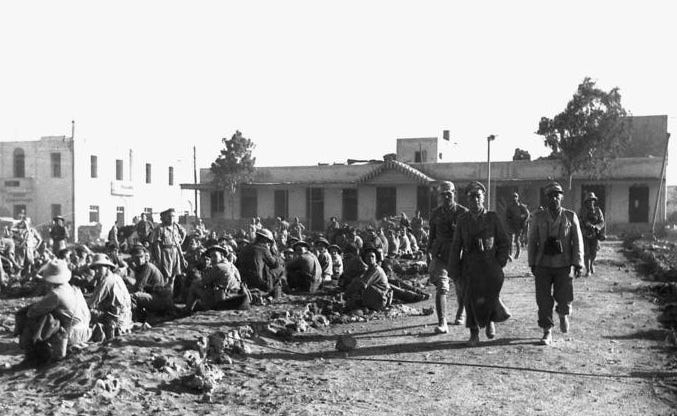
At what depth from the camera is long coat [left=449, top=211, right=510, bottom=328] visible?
682 centimetres

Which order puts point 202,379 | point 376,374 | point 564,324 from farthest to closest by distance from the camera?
point 564,324
point 376,374
point 202,379

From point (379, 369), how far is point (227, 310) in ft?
11.6

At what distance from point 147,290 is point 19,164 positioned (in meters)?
32.0

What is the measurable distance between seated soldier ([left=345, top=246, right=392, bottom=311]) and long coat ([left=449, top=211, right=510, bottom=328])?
253cm

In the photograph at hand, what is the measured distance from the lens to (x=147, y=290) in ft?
33.6

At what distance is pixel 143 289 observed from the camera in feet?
33.5

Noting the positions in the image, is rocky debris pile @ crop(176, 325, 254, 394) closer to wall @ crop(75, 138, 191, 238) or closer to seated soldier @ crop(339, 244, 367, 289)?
seated soldier @ crop(339, 244, 367, 289)

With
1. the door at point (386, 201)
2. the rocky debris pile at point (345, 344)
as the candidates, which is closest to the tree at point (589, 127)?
the door at point (386, 201)

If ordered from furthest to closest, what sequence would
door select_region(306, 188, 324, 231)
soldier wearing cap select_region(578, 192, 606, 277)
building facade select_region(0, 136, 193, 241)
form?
1. building facade select_region(0, 136, 193, 241)
2. door select_region(306, 188, 324, 231)
3. soldier wearing cap select_region(578, 192, 606, 277)

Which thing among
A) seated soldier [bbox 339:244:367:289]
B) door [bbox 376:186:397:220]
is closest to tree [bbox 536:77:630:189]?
door [bbox 376:186:397:220]

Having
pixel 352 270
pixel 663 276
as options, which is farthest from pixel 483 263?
pixel 663 276

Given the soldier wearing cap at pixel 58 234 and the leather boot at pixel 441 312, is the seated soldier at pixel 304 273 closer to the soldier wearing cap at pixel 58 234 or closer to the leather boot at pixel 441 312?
the leather boot at pixel 441 312

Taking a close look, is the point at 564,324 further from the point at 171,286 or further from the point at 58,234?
the point at 58,234

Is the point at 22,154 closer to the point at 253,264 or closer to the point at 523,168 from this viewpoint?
the point at 523,168
